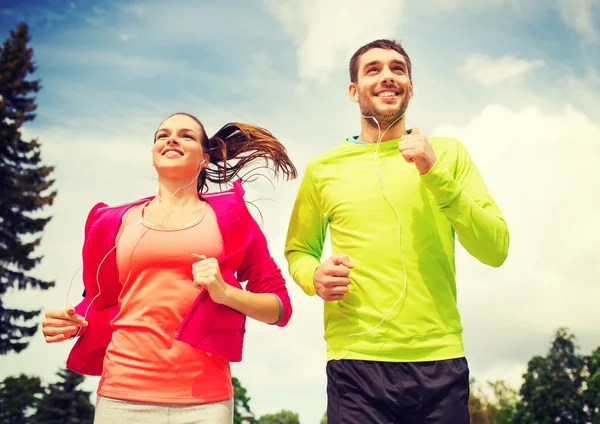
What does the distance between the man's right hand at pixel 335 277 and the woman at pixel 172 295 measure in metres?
0.54

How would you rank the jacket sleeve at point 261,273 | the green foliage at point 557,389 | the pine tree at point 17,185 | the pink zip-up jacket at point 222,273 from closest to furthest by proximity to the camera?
the pink zip-up jacket at point 222,273, the jacket sleeve at point 261,273, the pine tree at point 17,185, the green foliage at point 557,389

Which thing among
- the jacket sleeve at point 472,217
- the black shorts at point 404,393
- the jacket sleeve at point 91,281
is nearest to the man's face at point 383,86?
the jacket sleeve at point 472,217

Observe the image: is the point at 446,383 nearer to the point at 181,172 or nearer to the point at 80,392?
the point at 181,172

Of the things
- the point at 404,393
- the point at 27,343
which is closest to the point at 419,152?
the point at 404,393

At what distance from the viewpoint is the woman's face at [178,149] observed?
416cm

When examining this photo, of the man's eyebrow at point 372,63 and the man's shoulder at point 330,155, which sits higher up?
the man's eyebrow at point 372,63

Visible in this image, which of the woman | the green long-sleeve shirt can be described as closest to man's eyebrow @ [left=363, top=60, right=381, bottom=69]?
the green long-sleeve shirt

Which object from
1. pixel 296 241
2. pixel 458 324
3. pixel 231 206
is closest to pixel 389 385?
pixel 458 324

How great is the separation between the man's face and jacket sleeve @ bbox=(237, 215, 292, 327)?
1.16 m

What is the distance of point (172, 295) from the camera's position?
3738mm

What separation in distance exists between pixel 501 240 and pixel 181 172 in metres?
2.18

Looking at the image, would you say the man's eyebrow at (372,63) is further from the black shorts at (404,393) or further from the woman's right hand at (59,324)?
the woman's right hand at (59,324)

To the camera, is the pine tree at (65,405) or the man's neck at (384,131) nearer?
the man's neck at (384,131)

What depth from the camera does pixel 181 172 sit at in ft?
13.8
